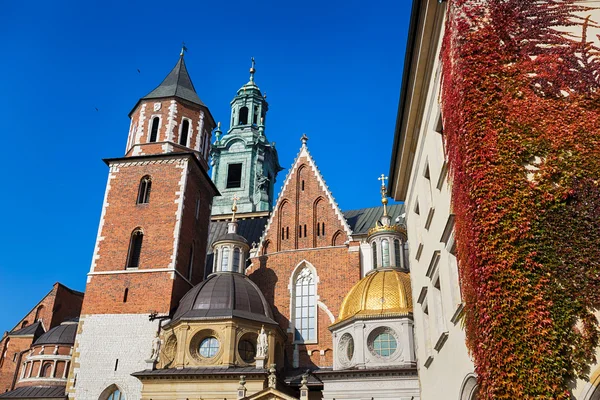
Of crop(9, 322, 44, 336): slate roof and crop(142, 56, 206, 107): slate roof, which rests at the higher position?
crop(142, 56, 206, 107): slate roof

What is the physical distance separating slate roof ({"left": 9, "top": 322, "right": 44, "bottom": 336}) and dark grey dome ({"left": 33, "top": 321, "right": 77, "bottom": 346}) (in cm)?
330

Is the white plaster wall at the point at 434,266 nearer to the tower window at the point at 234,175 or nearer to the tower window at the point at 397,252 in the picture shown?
the tower window at the point at 397,252

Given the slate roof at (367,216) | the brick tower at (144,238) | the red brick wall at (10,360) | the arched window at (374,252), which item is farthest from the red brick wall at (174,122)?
the red brick wall at (10,360)

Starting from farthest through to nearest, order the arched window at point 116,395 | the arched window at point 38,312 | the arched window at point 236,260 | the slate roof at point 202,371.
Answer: the arched window at point 38,312, the arched window at point 236,260, the arched window at point 116,395, the slate roof at point 202,371

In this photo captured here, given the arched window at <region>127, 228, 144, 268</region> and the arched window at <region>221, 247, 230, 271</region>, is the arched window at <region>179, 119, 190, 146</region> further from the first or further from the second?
the arched window at <region>221, 247, 230, 271</region>

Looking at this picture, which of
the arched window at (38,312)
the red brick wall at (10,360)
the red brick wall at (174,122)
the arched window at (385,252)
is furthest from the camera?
the arched window at (38,312)

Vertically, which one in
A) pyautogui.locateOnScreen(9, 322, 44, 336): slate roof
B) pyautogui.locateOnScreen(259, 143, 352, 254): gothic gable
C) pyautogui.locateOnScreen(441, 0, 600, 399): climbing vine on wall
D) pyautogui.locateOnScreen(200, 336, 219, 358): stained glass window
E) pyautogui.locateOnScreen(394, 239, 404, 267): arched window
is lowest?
pyautogui.locateOnScreen(441, 0, 600, 399): climbing vine on wall

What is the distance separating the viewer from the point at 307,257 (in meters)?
29.1

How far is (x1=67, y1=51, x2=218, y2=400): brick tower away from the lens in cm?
2472

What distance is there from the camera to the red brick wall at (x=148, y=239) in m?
26.0

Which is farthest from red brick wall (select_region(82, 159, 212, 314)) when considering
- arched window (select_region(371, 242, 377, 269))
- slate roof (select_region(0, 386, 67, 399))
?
arched window (select_region(371, 242, 377, 269))

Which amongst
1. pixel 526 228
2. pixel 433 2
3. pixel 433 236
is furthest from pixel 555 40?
pixel 433 236

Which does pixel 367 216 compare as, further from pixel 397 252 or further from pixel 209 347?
pixel 209 347

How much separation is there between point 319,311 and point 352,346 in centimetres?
470
